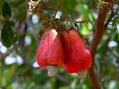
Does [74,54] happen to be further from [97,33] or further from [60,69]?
[60,69]

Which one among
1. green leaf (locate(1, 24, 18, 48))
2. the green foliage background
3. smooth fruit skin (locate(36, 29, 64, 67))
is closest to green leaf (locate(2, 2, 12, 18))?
green leaf (locate(1, 24, 18, 48))

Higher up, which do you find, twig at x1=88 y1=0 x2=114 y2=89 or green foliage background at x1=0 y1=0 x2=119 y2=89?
twig at x1=88 y1=0 x2=114 y2=89

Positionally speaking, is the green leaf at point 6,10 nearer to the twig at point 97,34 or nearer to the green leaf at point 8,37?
the green leaf at point 8,37

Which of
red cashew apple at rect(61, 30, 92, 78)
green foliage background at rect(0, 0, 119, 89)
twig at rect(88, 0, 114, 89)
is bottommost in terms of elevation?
green foliage background at rect(0, 0, 119, 89)

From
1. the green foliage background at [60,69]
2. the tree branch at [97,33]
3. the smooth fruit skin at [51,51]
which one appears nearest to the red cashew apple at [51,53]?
the smooth fruit skin at [51,51]

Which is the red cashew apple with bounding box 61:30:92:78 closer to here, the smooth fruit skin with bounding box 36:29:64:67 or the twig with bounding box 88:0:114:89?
the smooth fruit skin with bounding box 36:29:64:67

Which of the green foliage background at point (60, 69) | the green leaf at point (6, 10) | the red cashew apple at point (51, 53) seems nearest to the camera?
the red cashew apple at point (51, 53)

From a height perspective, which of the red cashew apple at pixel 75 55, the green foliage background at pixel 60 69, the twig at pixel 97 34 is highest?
the red cashew apple at pixel 75 55

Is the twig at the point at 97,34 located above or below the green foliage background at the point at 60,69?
above
